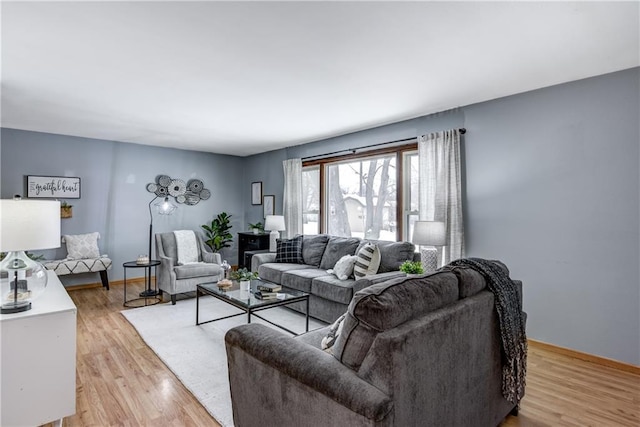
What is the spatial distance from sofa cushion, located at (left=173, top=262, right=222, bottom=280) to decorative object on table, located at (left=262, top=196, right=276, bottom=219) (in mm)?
1850

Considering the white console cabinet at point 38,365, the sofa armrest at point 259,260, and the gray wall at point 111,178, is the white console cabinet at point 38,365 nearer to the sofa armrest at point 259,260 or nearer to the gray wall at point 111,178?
the sofa armrest at point 259,260

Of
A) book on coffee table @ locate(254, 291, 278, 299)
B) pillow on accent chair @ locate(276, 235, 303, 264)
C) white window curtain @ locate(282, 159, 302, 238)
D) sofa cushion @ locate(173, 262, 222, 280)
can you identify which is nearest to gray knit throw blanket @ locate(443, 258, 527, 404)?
book on coffee table @ locate(254, 291, 278, 299)

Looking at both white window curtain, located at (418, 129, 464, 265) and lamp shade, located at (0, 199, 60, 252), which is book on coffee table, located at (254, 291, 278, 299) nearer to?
lamp shade, located at (0, 199, 60, 252)

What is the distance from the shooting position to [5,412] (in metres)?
1.74

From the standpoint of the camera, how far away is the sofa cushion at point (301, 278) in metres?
3.85

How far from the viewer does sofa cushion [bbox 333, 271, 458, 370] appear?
1.29m

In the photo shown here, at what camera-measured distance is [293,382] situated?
4.53ft

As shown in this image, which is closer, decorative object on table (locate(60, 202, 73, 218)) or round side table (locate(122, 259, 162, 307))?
round side table (locate(122, 259, 162, 307))

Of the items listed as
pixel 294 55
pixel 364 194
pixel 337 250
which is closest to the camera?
pixel 294 55

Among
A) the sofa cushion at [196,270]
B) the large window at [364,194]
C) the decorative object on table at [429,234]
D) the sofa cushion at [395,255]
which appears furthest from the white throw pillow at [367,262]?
the sofa cushion at [196,270]

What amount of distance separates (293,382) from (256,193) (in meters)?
5.66

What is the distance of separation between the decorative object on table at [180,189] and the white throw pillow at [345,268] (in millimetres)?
3813

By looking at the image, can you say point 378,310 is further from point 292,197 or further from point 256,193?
point 256,193

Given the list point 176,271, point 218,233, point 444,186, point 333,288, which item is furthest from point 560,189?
point 218,233
